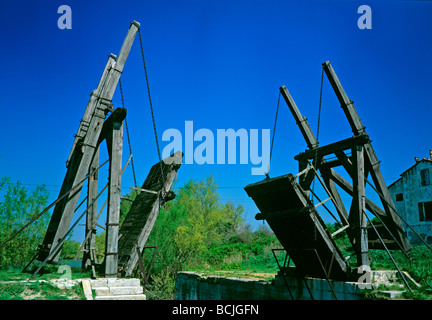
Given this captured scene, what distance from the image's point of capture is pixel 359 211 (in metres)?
9.04

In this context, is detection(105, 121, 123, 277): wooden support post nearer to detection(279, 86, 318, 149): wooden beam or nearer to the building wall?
detection(279, 86, 318, 149): wooden beam

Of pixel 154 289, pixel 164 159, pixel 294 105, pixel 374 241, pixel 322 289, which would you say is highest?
pixel 294 105

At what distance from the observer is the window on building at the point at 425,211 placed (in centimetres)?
2555

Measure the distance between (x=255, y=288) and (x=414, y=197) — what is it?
67.3 ft

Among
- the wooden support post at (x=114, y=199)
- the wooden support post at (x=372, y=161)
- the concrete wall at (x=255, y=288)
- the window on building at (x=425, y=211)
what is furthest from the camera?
the window on building at (x=425, y=211)

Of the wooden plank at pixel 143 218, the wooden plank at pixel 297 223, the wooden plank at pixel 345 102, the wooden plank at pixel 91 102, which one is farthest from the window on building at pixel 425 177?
the wooden plank at pixel 91 102

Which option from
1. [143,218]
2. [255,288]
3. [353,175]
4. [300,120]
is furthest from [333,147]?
[143,218]

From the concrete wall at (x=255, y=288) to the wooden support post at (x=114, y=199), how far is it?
15.9 ft

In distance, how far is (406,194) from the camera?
27.7 meters

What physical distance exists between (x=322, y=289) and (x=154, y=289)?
418 inches

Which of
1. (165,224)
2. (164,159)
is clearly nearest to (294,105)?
(164,159)

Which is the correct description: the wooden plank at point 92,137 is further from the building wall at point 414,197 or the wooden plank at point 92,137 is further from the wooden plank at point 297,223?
the building wall at point 414,197

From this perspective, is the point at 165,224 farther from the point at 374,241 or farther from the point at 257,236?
the point at 257,236
